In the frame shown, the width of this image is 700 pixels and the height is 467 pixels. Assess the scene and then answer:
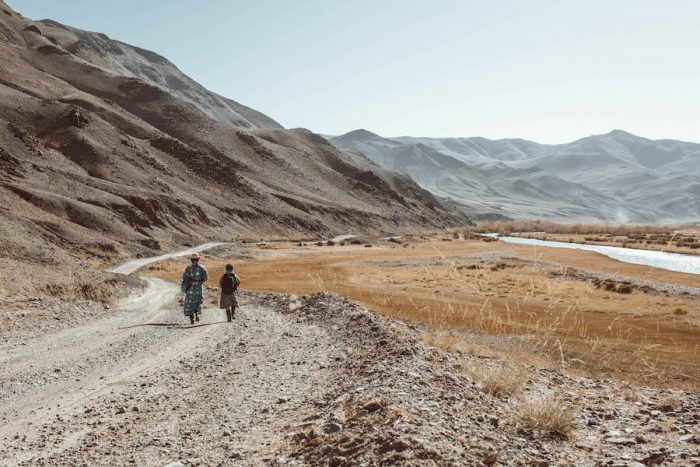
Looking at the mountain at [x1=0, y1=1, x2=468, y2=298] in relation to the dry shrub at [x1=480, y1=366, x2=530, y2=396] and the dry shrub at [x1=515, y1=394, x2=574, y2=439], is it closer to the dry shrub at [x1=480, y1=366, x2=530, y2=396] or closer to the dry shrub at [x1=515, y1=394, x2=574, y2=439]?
the dry shrub at [x1=480, y1=366, x2=530, y2=396]

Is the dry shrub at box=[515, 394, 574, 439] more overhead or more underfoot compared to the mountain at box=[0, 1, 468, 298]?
more underfoot

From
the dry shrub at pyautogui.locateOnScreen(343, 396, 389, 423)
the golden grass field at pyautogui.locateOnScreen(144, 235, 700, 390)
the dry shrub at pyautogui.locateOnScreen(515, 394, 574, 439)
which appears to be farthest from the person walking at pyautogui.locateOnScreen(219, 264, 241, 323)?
the dry shrub at pyautogui.locateOnScreen(515, 394, 574, 439)

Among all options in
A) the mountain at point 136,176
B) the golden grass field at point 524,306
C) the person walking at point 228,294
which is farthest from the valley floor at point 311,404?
the mountain at point 136,176

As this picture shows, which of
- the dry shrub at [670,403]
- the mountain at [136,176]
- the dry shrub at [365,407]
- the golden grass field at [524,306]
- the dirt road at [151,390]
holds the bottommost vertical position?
the golden grass field at [524,306]

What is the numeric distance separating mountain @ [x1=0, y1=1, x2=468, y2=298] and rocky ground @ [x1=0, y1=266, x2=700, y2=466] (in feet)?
44.2

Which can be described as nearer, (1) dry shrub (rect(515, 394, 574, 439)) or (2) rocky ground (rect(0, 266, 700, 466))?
(2) rocky ground (rect(0, 266, 700, 466))

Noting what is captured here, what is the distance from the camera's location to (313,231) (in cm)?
11675

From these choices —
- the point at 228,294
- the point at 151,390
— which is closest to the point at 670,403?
the point at 151,390

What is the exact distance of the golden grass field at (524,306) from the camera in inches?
685

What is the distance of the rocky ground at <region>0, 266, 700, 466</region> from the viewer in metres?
7.70

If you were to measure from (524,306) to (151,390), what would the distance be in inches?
1026

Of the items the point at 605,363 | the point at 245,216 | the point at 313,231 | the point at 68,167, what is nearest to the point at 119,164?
the point at 68,167

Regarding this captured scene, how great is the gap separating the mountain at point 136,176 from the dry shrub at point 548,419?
22.3 metres

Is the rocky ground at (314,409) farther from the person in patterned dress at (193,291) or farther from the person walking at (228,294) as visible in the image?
the person walking at (228,294)
